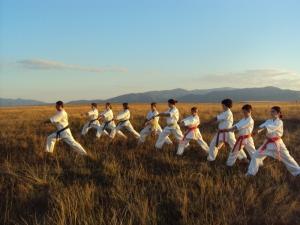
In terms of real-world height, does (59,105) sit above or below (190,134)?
above

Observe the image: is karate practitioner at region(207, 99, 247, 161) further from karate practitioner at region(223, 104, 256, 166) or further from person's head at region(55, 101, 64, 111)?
person's head at region(55, 101, 64, 111)

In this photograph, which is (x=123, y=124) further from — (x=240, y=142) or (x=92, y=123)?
(x=240, y=142)

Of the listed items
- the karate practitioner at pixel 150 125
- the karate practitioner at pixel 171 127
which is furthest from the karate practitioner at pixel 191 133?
the karate practitioner at pixel 150 125

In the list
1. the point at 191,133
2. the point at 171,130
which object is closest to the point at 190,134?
the point at 191,133

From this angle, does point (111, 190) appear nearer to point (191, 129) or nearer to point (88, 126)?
point (191, 129)

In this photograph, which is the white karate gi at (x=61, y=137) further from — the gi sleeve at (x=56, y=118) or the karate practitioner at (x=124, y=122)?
the karate practitioner at (x=124, y=122)

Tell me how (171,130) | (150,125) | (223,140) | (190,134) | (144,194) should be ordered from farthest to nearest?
(150,125) → (171,130) → (190,134) → (223,140) → (144,194)

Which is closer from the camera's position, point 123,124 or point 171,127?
point 171,127

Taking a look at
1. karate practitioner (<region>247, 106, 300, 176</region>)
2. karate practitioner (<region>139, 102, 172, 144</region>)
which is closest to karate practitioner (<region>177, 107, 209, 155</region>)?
karate practitioner (<region>139, 102, 172, 144</region>)

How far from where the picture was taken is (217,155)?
1320 centimetres

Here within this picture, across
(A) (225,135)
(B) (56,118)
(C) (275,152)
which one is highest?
(B) (56,118)

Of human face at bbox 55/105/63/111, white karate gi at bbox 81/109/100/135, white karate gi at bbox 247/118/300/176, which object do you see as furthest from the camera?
white karate gi at bbox 81/109/100/135

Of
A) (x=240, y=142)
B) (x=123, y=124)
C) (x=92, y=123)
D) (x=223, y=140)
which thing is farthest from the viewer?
(x=92, y=123)

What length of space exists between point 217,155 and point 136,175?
4870 mm
